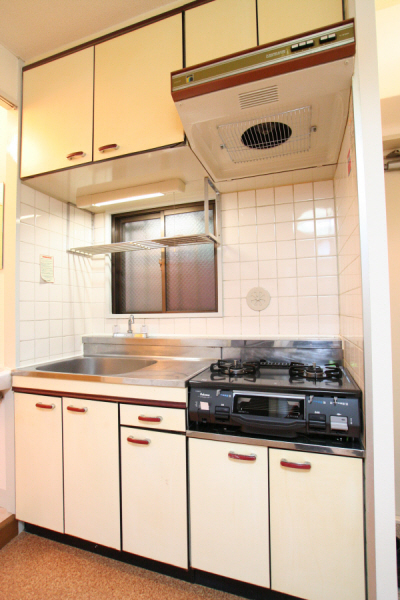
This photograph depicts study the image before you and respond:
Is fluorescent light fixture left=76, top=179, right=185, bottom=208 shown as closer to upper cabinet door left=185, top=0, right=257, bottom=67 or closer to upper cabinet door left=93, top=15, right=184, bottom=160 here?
upper cabinet door left=93, top=15, right=184, bottom=160

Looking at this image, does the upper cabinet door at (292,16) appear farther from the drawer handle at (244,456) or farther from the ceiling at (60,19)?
the drawer handle at (244,456)

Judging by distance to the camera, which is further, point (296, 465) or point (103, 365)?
point (103, 365)

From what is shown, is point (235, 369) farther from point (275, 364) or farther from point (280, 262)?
point (280, 262)

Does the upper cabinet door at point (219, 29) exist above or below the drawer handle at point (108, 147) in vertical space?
above

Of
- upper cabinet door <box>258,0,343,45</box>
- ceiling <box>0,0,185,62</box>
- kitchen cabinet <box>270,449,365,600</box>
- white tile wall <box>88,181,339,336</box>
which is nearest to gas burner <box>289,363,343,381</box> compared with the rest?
kitchen cabinet <box>270,449,365,600</box>

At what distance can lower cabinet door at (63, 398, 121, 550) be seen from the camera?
1.45 meters

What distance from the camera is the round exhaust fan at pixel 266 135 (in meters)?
1.37

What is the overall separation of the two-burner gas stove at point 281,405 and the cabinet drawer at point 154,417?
55 mm

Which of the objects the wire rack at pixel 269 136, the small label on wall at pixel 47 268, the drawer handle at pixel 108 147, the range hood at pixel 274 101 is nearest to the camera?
the range hood at pixel 274 101

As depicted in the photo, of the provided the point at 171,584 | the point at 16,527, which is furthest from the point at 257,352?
the point at 16,527

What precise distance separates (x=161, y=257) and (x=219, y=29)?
4.22 ft

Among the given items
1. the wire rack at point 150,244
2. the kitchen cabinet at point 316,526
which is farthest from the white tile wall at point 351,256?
the wire rack at point 150,244

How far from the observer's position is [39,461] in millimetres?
1639

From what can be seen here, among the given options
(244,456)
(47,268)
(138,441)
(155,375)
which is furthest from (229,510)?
(47,268)
